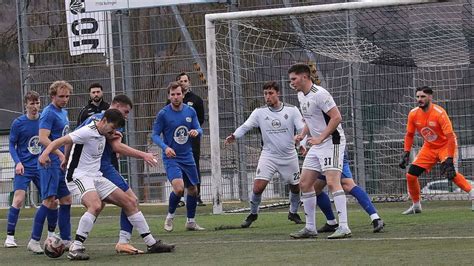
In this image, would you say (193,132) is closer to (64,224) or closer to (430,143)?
(64,224)

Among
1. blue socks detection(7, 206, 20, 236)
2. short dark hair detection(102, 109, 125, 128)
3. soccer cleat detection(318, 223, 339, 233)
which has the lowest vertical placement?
soccer cleat detection(318, 223, 339, 233)

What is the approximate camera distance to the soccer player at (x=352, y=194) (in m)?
13.3

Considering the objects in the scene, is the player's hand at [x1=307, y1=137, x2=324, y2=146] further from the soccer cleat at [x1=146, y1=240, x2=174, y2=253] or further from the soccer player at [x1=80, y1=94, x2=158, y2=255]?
the soccer cleat at [x1=146, y1=240, x2=174, y2=253]

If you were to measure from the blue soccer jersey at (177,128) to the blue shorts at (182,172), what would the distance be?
66mm

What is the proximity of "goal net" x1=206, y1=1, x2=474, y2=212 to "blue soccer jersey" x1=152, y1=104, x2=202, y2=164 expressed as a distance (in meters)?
2.93

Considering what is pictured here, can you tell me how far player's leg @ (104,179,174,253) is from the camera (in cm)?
1178

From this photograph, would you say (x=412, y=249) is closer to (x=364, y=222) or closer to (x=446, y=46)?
(x=364, y=222)

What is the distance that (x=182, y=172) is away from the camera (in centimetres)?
1541

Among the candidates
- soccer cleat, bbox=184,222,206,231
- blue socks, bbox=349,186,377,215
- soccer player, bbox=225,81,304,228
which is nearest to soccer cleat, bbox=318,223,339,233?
blue socks, bbox=349,186,377,215

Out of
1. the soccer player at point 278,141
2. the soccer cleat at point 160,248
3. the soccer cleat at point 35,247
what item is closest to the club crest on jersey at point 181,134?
the soccer player at point 278,141

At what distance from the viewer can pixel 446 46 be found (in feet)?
59.6

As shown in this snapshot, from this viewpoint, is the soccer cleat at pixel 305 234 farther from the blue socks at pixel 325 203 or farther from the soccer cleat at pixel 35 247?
the soccer cleat at pixel 35 247

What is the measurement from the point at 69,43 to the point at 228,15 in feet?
17.5

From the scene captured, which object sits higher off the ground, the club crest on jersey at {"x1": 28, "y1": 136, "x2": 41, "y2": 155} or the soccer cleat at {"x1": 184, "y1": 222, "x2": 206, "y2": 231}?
the club crest on jersey at {"x1": 28, "y1": 136, "x2": 41, "y2": 155}
